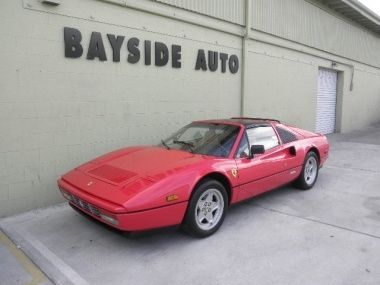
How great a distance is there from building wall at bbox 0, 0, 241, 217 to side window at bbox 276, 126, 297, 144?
228 cm

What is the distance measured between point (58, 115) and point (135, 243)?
2396mm

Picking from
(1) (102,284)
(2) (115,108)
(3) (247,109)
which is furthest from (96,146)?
(3) (247,109)

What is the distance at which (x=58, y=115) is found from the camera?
5137 mm

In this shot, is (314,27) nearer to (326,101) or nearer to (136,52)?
(326,101)

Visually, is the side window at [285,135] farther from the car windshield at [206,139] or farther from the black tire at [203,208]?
the black tire at [203,208]

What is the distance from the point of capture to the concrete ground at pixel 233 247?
3.15 m

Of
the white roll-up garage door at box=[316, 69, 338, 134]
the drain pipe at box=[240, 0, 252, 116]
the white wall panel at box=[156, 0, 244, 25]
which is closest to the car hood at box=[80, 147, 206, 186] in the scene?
the white wall panel at box=[156, 0, 244, 25]

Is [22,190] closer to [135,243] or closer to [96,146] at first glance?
[96,146]

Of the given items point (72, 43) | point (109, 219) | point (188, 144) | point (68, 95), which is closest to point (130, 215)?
point (109, 219)

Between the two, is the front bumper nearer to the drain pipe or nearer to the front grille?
the front grille

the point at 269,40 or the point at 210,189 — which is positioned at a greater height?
the point at 269,40

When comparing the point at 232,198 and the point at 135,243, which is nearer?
the point at 135,243

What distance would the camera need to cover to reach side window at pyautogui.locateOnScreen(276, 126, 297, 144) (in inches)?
207

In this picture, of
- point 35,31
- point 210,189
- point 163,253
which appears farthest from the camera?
point 35,31
